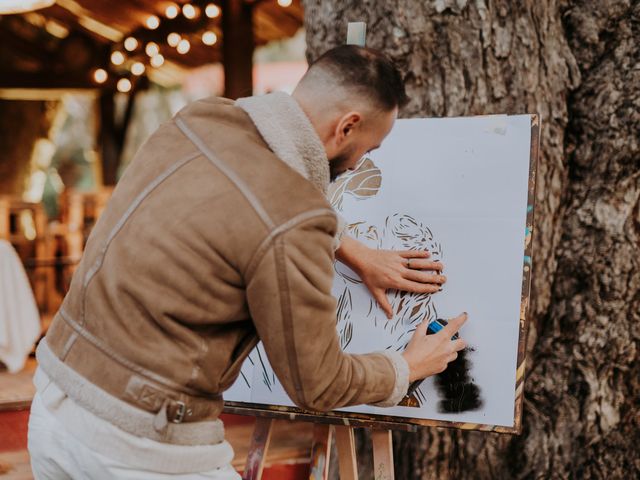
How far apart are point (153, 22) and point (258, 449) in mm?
5729

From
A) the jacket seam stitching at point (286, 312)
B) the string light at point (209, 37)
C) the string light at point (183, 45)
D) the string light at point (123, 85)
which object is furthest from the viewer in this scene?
the string light at point (123, 85)

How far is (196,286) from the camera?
3.50 ft

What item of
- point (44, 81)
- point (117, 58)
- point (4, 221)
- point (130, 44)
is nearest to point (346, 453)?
point (4, 221)

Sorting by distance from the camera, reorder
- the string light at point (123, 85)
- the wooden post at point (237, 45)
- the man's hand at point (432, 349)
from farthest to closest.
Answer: the string light at point (123, 85) → the wooden post at point (237, 45) → the man's hand at point (432, 349)

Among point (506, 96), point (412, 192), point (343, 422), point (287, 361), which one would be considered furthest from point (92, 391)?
point (506, 96)

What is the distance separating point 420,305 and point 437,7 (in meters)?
0.88

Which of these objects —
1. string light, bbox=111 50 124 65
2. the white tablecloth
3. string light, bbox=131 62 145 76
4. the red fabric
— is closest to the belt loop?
the red fabric

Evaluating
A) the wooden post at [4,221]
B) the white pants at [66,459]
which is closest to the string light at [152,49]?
the wooden post at [4,221]

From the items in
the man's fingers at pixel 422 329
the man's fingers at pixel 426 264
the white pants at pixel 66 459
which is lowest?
the white pants at pixel 66 459

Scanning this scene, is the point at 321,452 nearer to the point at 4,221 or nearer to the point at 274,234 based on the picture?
the point at 274,234

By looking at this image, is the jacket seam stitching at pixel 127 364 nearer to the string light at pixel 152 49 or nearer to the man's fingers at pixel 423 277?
the man's fingers at pixel 423 277

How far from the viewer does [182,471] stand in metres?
1.14

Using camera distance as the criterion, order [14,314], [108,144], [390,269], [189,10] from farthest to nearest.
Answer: [108,144], [189,10], [14,314], [390,269]

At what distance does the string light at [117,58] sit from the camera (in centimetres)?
728
